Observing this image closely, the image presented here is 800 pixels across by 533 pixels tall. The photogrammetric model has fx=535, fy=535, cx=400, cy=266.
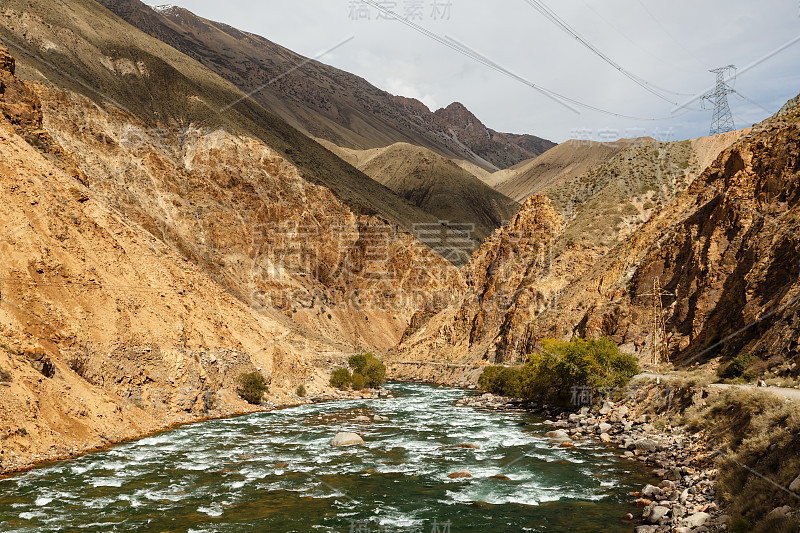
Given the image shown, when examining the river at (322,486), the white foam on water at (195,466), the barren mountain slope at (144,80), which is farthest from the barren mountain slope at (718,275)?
the barren mountain slope at (144,80)

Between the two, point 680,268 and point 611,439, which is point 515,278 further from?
point 611,439

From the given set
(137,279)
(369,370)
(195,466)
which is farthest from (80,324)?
(369,370)

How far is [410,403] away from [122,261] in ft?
82.3

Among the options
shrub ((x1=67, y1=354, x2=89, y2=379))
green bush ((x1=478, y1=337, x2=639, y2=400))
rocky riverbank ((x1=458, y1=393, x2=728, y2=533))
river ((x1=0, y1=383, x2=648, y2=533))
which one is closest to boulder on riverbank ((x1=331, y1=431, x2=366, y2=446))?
river ((x1=0, y1=383, x2=648, y2=533))

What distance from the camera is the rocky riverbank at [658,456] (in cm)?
1355

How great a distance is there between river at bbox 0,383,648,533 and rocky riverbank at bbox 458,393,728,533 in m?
0.82

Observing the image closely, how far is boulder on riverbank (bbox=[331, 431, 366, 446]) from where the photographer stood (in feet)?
87.5

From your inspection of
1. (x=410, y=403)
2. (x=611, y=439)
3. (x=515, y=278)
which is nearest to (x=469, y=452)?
(x=611, y=439)

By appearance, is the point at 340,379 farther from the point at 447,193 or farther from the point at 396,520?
the point at 447,193

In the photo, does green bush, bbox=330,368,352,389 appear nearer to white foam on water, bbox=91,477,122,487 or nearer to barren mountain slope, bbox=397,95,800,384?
barren mountain slope, bbox=397,95,800,384

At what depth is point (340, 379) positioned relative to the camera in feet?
179

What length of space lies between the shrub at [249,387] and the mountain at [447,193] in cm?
11369

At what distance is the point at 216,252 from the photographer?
85125 mm

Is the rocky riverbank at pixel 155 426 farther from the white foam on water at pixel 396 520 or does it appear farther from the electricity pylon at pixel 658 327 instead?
the electricity pylon at pixel 658 327
